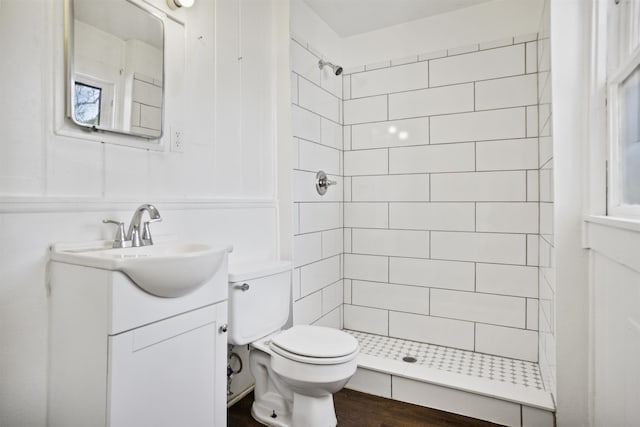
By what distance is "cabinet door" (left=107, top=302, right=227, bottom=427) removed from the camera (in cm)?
107

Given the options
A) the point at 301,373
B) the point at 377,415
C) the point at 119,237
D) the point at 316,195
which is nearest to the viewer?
the point at 119,237

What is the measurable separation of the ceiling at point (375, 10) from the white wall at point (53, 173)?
95 centimetres

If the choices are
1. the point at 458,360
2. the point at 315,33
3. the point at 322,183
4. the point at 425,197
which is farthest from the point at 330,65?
the point at 458,360

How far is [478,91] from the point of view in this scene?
7.84ft

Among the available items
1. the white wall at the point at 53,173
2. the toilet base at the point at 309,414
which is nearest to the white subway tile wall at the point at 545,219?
the toilet base at the point at 309,414

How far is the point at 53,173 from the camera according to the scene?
1221mm

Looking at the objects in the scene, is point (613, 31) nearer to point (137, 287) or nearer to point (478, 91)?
point (478, 91)

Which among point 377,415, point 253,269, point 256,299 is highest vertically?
point 253,269

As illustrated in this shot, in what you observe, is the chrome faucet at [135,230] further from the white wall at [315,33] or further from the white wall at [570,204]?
the white wall at [570,204]

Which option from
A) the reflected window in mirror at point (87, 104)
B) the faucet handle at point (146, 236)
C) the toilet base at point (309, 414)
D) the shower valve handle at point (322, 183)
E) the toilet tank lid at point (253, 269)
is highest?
the reflected window in mirror at point (87, 104)

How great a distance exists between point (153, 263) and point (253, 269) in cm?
71

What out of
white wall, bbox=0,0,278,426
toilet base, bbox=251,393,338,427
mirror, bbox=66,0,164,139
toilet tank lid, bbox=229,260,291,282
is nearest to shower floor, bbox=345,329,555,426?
toilet base, bbox=251,393,338,427

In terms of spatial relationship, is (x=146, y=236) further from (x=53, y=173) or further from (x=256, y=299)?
(x=256, y=299)

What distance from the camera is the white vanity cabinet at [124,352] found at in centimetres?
105
